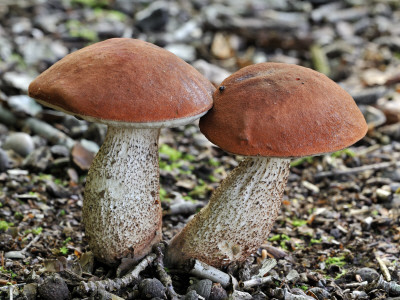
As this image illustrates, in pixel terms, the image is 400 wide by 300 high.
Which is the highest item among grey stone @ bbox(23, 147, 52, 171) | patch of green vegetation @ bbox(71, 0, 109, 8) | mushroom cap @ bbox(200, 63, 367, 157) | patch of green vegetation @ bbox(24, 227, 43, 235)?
mushroom cap @ bbox(200, 63, 367, 157)

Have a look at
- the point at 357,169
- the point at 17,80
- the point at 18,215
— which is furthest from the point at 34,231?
the point at 357,169

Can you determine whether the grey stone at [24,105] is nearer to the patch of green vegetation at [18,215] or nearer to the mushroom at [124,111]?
the patch of green vegetation at [18,215]

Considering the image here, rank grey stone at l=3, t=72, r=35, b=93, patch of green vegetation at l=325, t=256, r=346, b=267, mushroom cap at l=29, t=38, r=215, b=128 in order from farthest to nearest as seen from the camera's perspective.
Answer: grey stone at l=3, t=72, r=35, b=93, patch of green vegetation at l=325, t=256, r=346, b=267, mushroom cap at l=29, t=38, r=215, b=128

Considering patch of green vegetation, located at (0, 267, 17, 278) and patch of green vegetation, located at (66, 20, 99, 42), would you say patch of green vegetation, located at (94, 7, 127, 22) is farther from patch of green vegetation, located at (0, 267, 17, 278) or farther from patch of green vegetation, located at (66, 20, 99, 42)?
patch of green vegetation, located at (0, 267, 17, 278)

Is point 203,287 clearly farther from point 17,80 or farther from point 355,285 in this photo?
point 17,80

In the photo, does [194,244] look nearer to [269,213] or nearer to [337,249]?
[269,213]

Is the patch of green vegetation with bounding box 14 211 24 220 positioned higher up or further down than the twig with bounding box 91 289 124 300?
further down

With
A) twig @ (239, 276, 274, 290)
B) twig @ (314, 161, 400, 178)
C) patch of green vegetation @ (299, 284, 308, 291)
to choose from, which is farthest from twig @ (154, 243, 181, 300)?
twig @ (314, 161, 400, 178)
